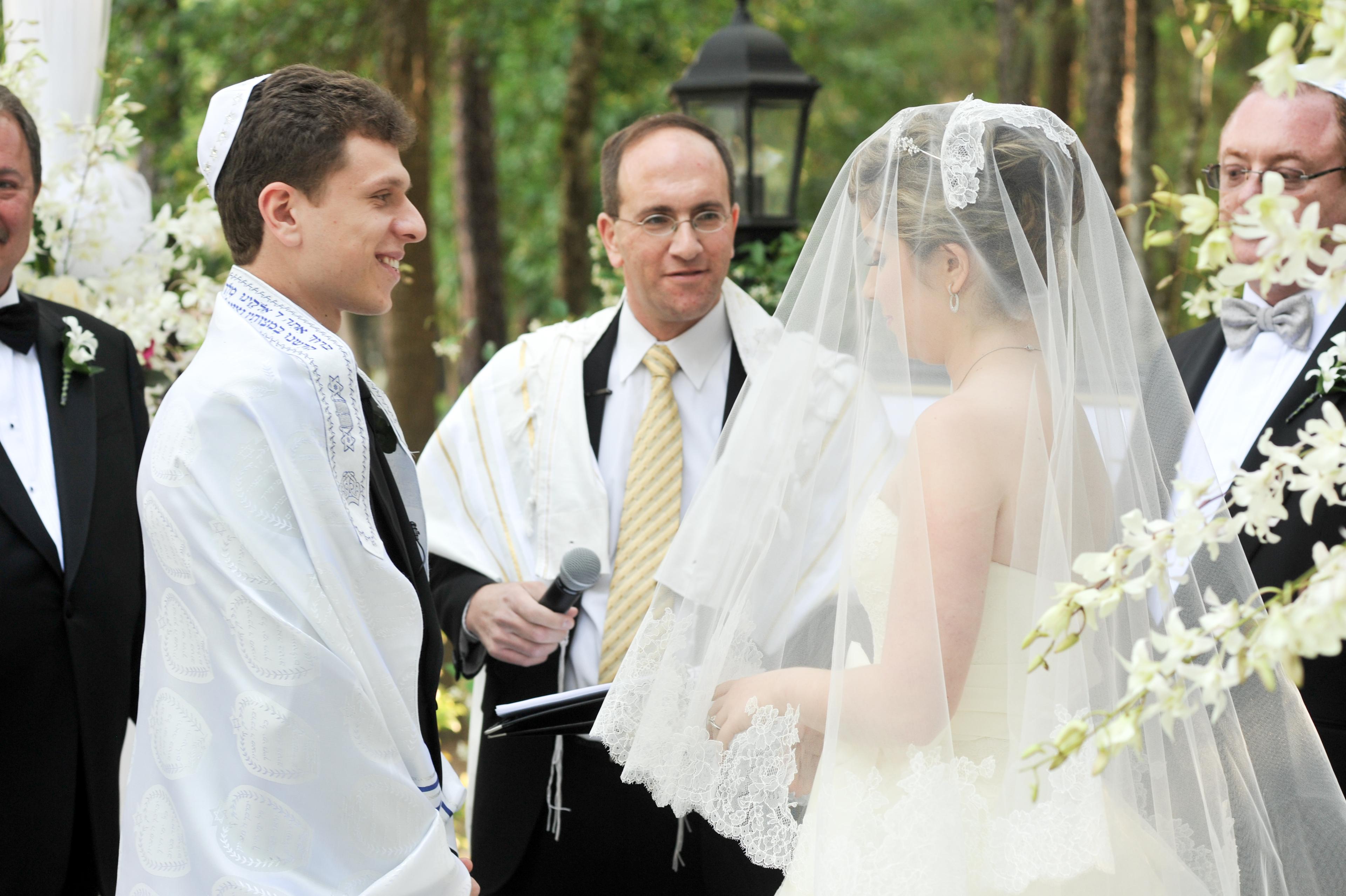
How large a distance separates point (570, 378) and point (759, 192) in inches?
69.8

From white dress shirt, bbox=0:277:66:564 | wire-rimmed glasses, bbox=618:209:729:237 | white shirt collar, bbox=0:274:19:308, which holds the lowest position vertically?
white dress shirt, bbox=0:277:66:564

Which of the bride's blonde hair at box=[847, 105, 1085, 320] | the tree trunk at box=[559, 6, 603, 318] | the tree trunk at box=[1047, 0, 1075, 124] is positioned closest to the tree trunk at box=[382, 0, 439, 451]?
the tree trunk at box=[559, 6, 603, 318]

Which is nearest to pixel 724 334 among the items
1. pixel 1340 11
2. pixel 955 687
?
pixel 955 687

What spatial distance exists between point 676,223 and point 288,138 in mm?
1306

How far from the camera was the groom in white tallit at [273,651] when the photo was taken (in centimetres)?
190

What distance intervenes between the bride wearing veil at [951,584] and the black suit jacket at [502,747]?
2.61 ft

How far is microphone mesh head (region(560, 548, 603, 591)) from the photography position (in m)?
2.51

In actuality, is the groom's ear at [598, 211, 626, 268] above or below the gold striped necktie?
above

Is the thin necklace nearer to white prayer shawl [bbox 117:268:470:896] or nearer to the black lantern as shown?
white prayer shawl [bbox 117:268:470:896]

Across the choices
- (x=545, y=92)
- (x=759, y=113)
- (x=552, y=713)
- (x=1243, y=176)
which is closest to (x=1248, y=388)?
(x=1243, y=176)

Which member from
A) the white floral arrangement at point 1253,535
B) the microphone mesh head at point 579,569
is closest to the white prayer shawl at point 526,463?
the microphone mesh head at point 579,569

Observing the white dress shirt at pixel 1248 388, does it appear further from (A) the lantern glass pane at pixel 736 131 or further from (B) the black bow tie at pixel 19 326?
(B) the black bow tie at pixel 19 326

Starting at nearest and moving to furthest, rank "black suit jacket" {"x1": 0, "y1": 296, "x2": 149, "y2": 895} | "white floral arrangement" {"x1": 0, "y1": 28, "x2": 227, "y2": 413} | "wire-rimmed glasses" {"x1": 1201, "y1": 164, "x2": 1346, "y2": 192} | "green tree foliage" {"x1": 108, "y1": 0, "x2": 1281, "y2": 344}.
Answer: "black suit jacket" {"x1": 0, "y1": 296, "x2": 149, "y2": 895}
"wire-rimmed glasses" {"x1": 1201, "y1": 164, "x2": 1346, "y2": 192}
"white floral arrangement" {"x1": 0, "y1": 28, "x2": 227, "y2": 413}
"green tree foliage" {"x1": 108, "y1": 0, "x2": 1281, "y2": 344}

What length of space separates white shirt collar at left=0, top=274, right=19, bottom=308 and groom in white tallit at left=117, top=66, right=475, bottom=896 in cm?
131
